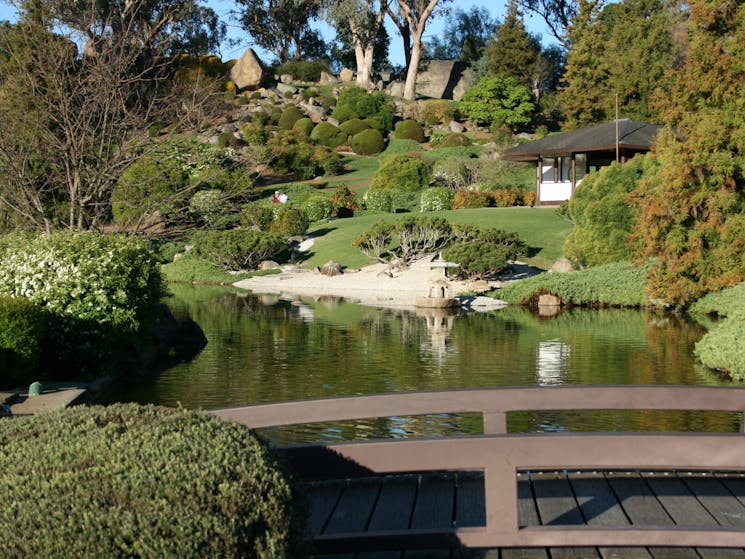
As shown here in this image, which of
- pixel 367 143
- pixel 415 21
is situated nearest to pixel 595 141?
pixel 367 143

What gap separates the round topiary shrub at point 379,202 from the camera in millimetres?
41938

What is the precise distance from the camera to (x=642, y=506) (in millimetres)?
5027

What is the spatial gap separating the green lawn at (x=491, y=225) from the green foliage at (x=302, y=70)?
119 feet

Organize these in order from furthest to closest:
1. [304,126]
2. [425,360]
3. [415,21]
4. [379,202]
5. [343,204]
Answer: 1. [415,21]
2. [304,126]
3. [379,202]
4. [343,204]
5. [425,360]

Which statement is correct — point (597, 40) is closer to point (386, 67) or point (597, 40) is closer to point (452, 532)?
point (386, 67)

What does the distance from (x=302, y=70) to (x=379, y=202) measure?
33.0 metres

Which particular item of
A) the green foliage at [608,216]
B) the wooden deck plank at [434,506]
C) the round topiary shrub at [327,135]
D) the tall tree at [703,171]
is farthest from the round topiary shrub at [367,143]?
the wooden deck plank at [434,506]

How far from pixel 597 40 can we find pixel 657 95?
1398 inches

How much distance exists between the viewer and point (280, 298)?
2697cm

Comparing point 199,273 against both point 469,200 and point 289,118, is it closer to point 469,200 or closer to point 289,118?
point 469,200

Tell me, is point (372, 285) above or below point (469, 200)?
below

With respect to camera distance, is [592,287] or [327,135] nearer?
[592,287]

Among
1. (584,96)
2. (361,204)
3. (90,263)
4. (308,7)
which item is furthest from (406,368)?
(308,7)

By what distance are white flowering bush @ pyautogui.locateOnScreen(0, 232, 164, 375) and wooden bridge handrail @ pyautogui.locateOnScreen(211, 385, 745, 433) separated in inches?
338
